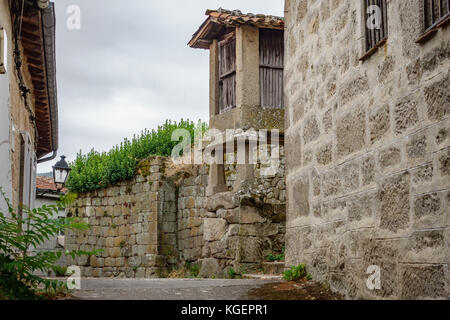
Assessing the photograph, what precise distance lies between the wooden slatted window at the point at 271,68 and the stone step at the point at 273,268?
3.66 meters

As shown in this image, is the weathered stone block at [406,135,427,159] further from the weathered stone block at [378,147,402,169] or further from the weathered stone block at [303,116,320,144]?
the weathered stone block at [303,116,320,144]

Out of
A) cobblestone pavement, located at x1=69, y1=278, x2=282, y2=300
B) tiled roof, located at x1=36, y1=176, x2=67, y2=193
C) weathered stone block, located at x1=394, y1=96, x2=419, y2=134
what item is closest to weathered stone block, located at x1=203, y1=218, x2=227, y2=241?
cobblestone pavement, located at x1=69, y1=278, x2=282, y2=300

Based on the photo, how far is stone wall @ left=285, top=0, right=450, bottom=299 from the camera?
3008mm

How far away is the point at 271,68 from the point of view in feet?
40.3

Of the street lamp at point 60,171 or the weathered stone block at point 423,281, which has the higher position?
the street lamp at point 60,171

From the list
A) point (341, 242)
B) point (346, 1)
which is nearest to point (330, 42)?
point (346, 1)

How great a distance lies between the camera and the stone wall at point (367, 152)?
9.87ft

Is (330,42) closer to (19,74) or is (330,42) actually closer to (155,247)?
(19,74)

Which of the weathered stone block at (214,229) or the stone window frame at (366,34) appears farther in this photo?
the weathered stone block at (214,229)

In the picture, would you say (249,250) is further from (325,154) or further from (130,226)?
(325,154)

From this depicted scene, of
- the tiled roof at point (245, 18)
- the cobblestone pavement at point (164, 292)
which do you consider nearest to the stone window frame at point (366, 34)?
the cobblestone pavement at point (164, 292)

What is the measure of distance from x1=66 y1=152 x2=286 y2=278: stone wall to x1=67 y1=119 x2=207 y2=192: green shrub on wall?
30 cm

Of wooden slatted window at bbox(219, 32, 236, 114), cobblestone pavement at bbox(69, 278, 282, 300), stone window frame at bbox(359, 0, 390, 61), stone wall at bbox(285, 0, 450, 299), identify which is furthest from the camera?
wooden slatted window at bbox(219, 32, 236, 114)

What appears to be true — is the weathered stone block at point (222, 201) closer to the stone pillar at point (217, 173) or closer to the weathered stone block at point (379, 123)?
the stone pillar at point (217, 173)
